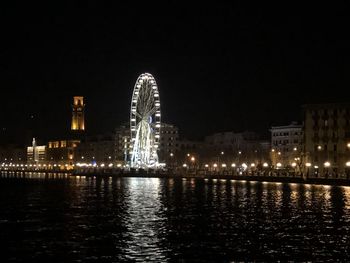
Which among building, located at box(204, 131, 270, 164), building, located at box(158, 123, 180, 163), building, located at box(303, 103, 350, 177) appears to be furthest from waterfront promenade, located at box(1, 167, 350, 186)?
building, located at box(158, 123, 180, 163)

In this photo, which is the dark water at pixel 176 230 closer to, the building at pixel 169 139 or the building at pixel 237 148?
the building at pixel 237 148

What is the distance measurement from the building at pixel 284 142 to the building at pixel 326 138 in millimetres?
27326

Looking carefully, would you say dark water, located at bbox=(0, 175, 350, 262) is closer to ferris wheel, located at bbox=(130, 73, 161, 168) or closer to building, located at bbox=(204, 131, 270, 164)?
ferris wheel, located at bbox=(130, 73, 161, 168)

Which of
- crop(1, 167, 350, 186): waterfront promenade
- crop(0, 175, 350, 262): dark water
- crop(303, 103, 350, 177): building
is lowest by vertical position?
crop(0, 175, 350, 262): dark water

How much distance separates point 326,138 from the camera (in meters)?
110

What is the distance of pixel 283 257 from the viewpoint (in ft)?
93.3

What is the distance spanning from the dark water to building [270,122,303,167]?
281 ft

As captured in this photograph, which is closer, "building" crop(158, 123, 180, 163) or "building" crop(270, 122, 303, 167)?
"building" crop(270, 122, 303, 167)

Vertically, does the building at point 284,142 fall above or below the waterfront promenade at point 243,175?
above

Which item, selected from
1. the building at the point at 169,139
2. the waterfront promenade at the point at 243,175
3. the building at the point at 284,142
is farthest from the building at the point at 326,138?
the building at the point at 169,139

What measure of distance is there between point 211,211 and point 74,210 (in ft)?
32.9

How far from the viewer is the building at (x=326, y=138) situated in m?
107

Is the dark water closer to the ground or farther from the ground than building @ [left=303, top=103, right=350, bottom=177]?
closer to the ground

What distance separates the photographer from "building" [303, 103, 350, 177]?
350ft
